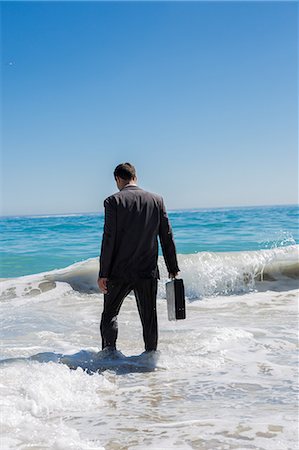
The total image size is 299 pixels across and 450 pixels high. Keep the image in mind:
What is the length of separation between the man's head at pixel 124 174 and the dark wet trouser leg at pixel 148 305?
40.7 inches

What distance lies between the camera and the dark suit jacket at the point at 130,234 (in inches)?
211

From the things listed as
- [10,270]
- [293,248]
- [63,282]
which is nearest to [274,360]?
[63,282]

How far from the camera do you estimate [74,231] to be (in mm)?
33406

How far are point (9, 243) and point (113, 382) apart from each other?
2412 cm

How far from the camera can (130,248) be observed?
5410mm

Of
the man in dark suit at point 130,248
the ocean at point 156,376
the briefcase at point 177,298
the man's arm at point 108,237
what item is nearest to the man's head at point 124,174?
the man in dark suit at point 130,248

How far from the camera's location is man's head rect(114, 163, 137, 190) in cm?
554

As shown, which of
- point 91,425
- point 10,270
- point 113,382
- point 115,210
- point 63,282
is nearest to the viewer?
point 91,425

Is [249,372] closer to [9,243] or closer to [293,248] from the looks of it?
[293,248]

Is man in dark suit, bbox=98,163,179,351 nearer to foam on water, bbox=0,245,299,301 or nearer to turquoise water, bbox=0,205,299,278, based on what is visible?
foam on water, bbox=0,245,299,301

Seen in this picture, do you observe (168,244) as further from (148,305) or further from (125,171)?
(125,171)

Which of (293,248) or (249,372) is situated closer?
(249,372)

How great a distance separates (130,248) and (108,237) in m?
0.25

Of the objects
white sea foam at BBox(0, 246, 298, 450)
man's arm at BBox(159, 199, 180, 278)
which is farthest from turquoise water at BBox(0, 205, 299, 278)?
man's arm at BBox(159, 199, 180, 278)
